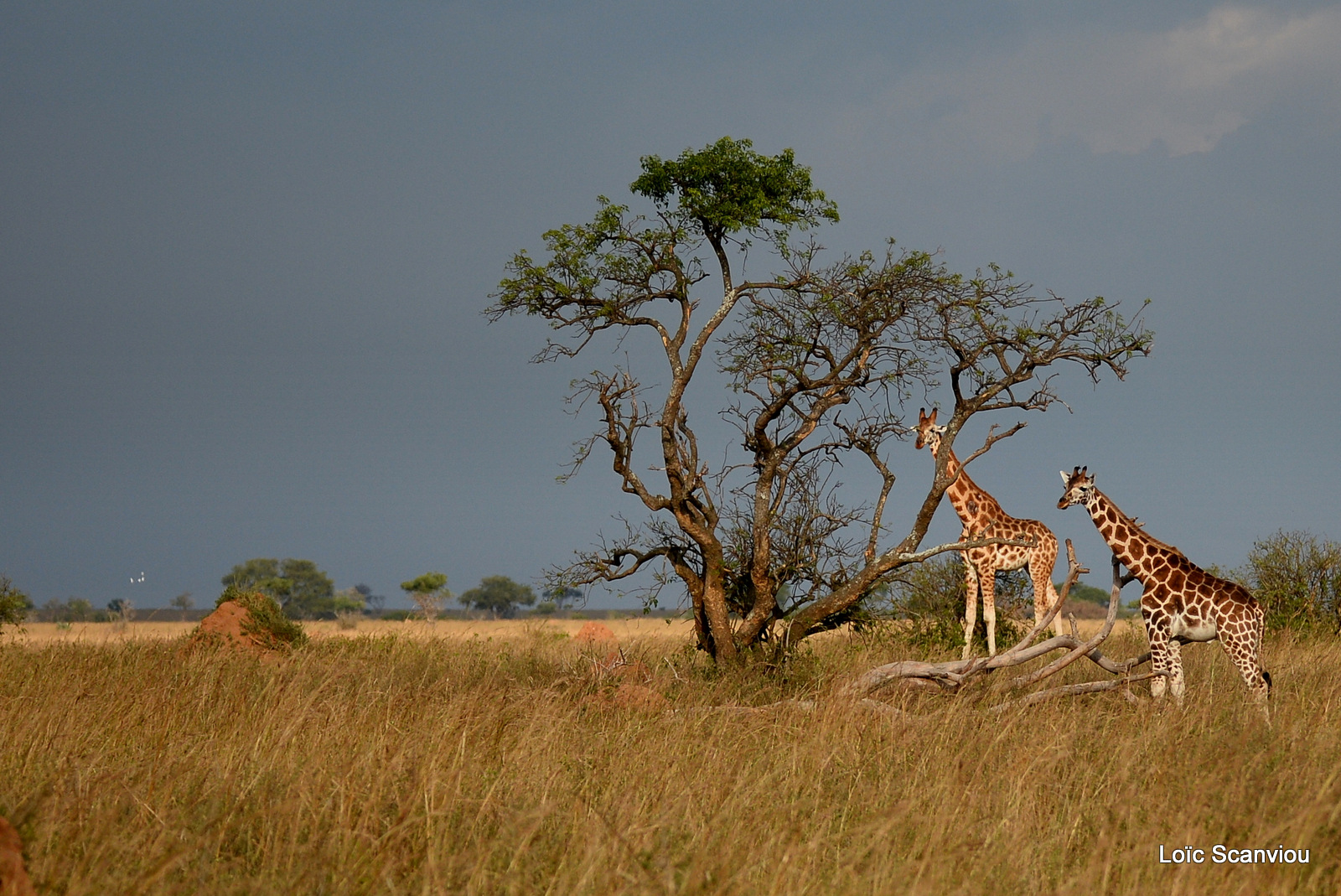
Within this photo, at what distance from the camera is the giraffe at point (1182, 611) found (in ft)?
30.3

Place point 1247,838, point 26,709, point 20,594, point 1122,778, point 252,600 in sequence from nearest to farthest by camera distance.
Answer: point 1247,838 < point 1122,778 < point 26,709 < point 252,600 < point 20,594

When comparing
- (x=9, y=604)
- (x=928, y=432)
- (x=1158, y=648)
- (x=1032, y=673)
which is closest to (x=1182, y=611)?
(x=1158, y=648)

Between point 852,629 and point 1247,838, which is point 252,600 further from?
point 1247,838

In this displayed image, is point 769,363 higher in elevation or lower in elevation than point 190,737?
higher

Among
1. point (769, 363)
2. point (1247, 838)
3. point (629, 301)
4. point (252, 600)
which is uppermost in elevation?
point (629, 301)

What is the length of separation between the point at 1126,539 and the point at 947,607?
728 cm

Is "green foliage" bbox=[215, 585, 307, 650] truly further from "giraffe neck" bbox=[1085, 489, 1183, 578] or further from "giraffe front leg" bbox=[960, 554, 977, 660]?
"giraffe neck" bbox=[1085, 489, 1183, 578]

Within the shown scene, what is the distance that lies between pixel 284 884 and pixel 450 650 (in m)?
11.8

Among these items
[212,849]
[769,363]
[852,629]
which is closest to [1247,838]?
[212,849]

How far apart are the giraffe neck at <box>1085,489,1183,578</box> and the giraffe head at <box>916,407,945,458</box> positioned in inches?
146

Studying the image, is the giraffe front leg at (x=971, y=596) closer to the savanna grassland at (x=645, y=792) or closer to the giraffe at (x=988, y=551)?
the giraffe at (x=988, y=551)

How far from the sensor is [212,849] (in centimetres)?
481

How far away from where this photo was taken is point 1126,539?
10.2 metres

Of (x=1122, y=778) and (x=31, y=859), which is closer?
(x=31, y=859)
